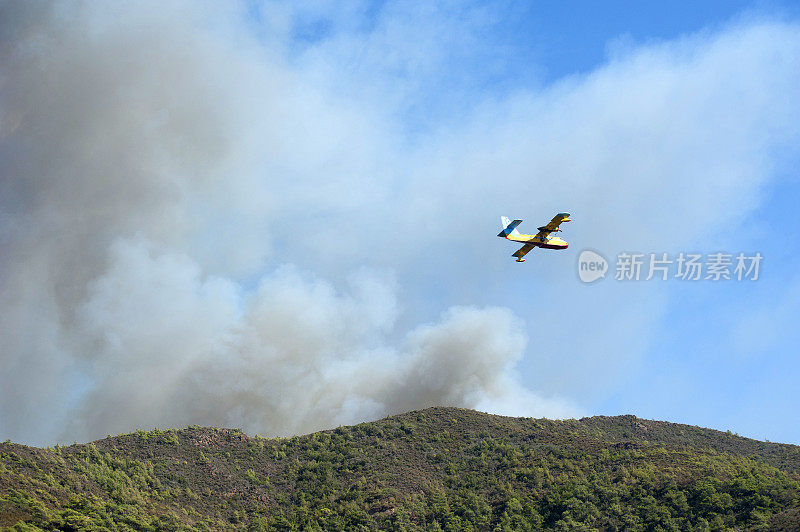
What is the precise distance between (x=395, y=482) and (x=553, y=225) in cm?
4402

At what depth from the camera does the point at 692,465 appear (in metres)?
95.5

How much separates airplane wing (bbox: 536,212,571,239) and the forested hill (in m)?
35.0

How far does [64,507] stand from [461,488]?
51806 millimetres

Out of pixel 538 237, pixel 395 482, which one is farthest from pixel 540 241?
pixel 395 482

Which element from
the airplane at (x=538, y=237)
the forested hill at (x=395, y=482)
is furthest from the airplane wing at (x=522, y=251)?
the forested hill at (x=395, y=482)

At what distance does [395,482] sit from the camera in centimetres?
9700

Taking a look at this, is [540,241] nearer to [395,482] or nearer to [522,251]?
[522,251]

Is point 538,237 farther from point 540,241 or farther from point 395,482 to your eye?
point 395,482

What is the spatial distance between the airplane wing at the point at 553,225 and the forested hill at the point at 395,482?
3501 centimetres

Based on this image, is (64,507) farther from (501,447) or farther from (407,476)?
(501,447)

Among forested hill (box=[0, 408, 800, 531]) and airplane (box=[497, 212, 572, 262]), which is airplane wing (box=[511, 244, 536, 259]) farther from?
forested hill (box=[0, 408, 800, 531])

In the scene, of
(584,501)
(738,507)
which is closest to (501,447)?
(584,501)

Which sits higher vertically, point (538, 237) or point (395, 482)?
point (538, 237)

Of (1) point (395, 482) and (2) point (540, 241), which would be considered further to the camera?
(1) point (395, 482)
